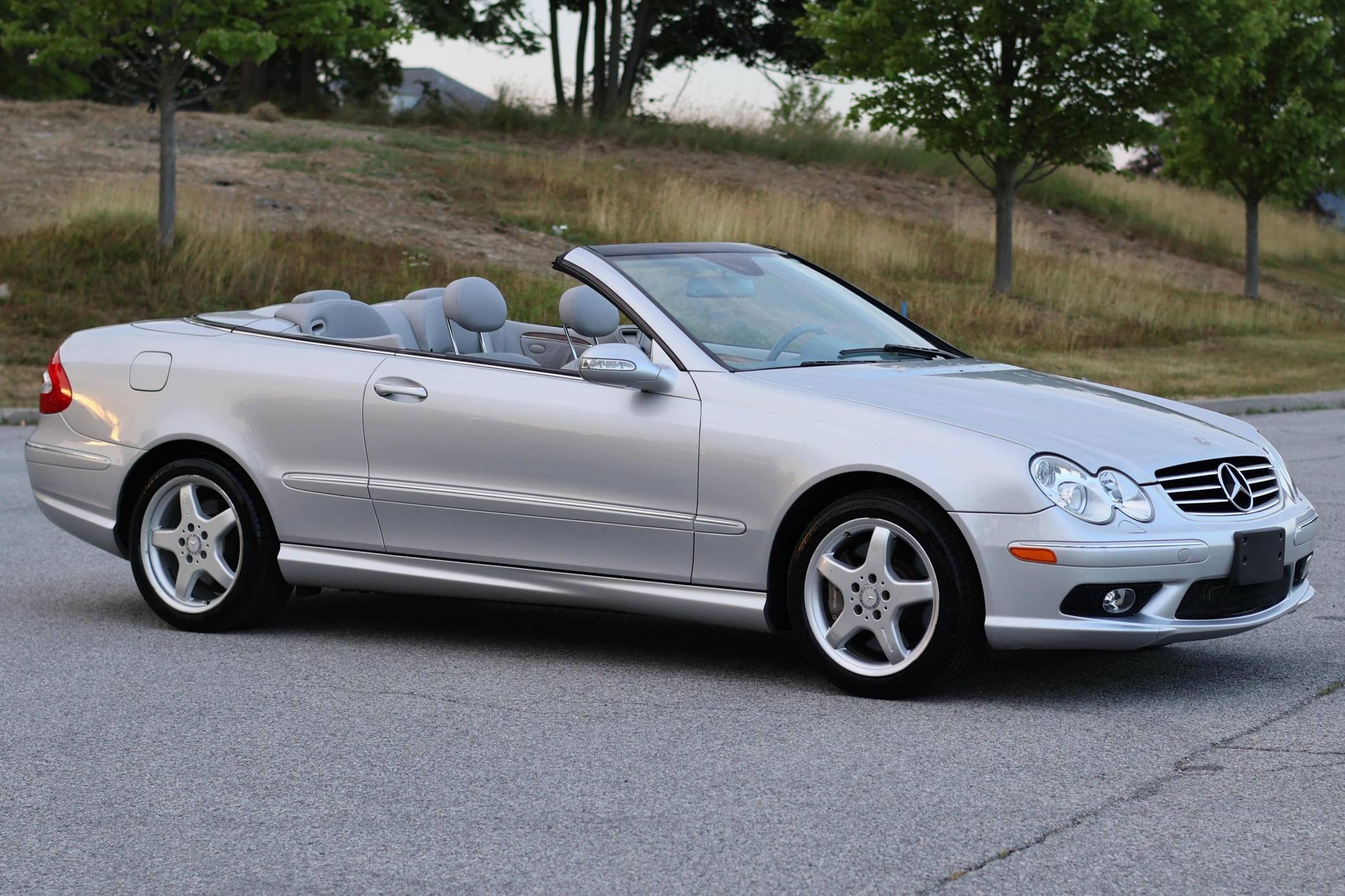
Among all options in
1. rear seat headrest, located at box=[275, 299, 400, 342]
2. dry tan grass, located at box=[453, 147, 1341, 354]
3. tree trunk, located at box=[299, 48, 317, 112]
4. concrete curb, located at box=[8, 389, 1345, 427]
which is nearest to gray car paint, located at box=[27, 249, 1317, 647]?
rear seat headrest, located at box=[275, 299, 400, 342]

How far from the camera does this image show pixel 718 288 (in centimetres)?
649

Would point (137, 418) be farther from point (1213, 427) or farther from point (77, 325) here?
point (77, 325)

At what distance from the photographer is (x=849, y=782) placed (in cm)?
461

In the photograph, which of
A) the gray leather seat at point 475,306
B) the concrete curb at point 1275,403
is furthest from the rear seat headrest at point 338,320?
the concrete curb at point 1275,403

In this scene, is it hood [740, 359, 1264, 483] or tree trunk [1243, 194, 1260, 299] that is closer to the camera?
hood [740, 359, 1264, 483]

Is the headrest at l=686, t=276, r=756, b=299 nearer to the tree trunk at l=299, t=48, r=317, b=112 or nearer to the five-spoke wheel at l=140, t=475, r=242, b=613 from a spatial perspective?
the five-spoke wheel at l=140, t=475, r=242, b=613

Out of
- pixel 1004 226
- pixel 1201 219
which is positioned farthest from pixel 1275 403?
pixel 1201 219

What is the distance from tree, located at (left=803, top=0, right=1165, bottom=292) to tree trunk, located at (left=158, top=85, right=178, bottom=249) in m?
10.2

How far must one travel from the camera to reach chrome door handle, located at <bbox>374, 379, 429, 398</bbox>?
6309mm

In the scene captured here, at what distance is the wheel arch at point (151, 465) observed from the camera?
680 cm

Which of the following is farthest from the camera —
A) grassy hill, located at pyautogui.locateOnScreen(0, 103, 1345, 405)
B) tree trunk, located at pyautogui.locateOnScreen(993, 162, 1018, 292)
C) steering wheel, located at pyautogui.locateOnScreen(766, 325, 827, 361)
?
tree trunk, located at pyautogui.locateOnScreen(993, 162, 1018, 292)

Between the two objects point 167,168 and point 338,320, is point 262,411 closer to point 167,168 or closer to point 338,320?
point 338,320

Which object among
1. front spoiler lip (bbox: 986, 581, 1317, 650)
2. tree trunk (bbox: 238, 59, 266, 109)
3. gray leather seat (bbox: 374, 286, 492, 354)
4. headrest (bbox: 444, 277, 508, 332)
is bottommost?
front spoiler lip (bbox: 986, 581, 1317, 650)

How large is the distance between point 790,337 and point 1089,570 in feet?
5.42
